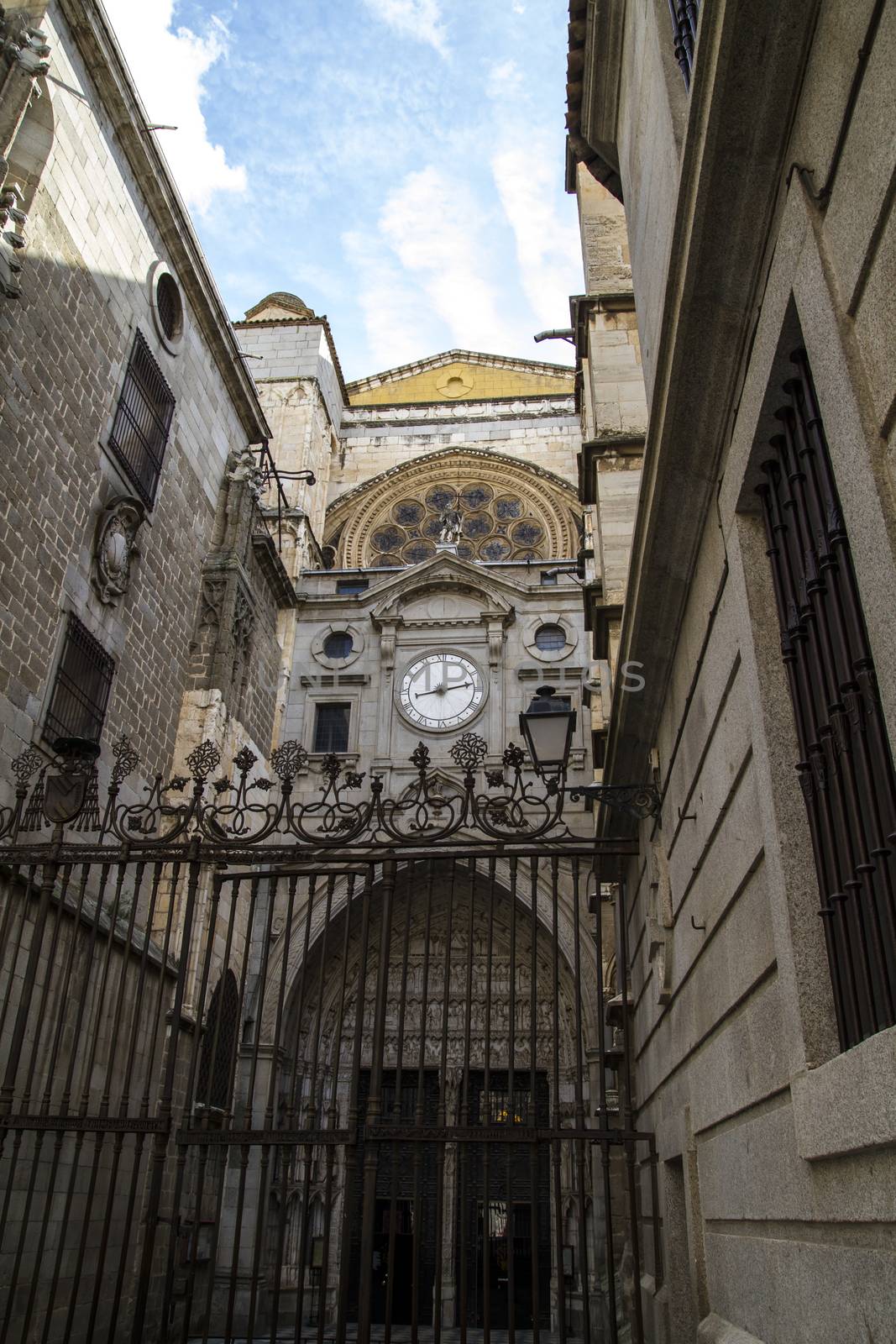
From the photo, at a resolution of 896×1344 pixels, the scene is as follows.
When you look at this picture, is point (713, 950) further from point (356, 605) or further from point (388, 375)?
point (388, 375)

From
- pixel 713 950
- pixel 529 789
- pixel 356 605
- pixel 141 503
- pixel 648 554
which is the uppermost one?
pixel 356 605

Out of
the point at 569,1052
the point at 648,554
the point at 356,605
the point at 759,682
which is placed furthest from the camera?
the point at 356,605

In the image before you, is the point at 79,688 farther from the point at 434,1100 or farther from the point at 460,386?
the point at 460,386

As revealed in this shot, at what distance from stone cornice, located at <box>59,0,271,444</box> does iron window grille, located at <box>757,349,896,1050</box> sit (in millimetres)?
11720

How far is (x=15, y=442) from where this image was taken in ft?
34.6

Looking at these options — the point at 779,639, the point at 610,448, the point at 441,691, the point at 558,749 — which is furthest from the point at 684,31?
the point at 441,691

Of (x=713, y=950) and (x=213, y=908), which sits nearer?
(x=713, y=950)

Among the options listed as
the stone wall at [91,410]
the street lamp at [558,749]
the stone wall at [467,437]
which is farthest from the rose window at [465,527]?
the street lamp at [558,749]

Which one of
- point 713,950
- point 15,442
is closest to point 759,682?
point 713,950

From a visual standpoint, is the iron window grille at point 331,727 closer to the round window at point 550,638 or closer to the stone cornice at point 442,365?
the round window at point 550,638

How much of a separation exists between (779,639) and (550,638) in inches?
567

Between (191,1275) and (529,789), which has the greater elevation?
(529,789)

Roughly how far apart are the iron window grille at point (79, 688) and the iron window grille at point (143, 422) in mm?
2407

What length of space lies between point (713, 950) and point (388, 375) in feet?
85.7
